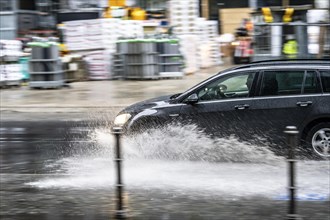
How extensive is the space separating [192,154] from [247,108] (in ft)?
3.62

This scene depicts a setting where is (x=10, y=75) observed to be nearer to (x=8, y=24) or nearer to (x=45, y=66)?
(x=45, y=66)

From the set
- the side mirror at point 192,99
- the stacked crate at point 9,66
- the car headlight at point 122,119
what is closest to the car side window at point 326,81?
the side mirror at point 192,99

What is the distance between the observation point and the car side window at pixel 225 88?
8.51 meters

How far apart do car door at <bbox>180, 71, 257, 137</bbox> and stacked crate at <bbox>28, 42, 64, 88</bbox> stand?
37.6 feet

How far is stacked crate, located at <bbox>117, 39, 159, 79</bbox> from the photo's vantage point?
20.5 meters

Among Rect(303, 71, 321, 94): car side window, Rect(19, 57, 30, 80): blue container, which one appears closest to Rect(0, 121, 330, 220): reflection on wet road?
Rect(303, 71, 321, 94): car side window

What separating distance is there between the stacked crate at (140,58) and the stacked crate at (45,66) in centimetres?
270

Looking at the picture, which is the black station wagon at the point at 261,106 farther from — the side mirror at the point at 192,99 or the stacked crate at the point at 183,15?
the stacked crate at the point at 183,15

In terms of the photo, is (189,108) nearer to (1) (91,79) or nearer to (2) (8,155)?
(2) (8,155)

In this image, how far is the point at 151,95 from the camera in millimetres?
16859

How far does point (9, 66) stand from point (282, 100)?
14.0 m

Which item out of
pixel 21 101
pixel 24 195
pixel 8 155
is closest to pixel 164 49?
pixel 21 101

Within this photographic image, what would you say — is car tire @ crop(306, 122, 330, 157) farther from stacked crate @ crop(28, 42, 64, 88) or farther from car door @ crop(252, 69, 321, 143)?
stacked crate @ crop(28, 42, 64, 88)

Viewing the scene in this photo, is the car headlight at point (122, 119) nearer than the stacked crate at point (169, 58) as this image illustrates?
Yes
